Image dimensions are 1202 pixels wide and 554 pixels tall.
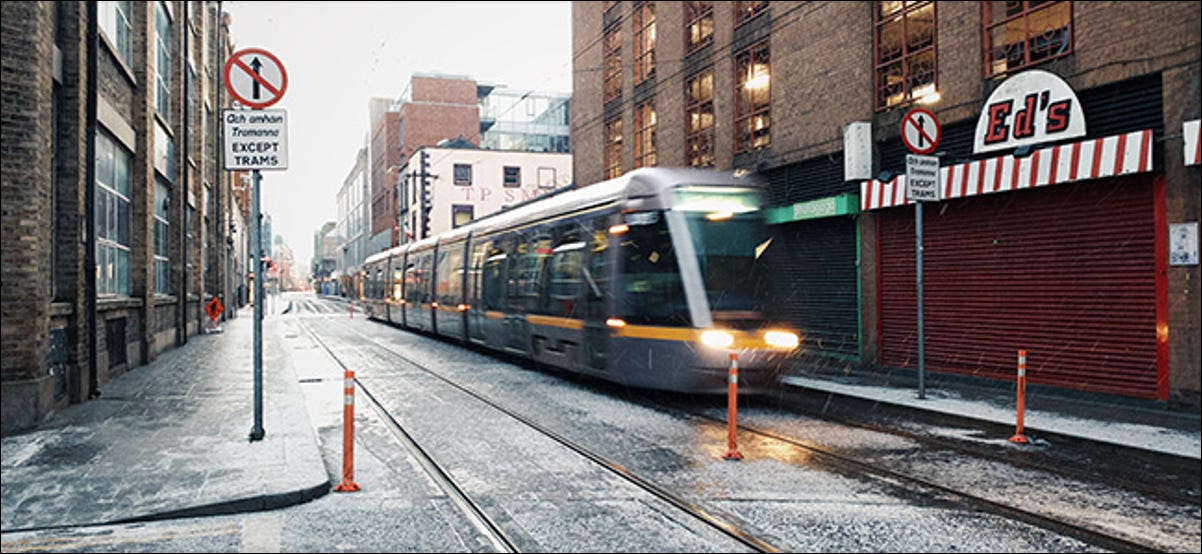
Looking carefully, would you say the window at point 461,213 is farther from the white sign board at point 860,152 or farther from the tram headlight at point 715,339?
the tram headlight at point 715,339

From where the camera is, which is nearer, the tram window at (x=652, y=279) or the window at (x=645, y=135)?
the tram window at (x=652, y=279)

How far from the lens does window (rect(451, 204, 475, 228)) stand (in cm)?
6419

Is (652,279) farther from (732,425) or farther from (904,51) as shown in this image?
(904,51)

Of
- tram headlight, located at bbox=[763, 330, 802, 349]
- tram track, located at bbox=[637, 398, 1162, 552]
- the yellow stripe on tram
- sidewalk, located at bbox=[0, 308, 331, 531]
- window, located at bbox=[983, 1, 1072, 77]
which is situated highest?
window, located at bbox=[983, 1, 1072, 77]

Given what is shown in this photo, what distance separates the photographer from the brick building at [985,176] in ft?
33.7

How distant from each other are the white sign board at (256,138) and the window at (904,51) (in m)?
10.5

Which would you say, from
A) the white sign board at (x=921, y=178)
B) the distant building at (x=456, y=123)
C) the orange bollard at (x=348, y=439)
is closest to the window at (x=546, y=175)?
the distant building at (x=456, y=123)

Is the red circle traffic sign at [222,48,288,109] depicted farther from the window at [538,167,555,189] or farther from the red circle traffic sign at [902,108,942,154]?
the window at [538,167,555,189]

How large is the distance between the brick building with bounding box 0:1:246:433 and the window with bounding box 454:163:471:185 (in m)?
44.1

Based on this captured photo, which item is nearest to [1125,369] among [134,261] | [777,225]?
[777,225]

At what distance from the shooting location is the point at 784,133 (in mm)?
17266

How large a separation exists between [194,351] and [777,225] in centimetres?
1381

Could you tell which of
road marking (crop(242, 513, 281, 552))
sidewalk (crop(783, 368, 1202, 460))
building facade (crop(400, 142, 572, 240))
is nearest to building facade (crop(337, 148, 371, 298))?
building facade (crop(400, 142, 572, 240))

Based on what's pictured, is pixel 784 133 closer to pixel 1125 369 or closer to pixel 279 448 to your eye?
pixel 1125 369
